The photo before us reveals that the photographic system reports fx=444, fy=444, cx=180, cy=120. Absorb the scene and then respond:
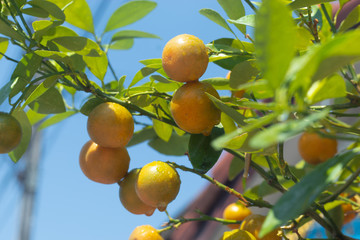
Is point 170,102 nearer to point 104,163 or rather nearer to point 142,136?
point 104,163

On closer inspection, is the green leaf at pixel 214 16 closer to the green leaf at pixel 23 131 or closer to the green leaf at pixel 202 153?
the green leaf at pixel 202 153

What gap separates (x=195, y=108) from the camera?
515 mm

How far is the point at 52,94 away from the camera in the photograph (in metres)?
0.66

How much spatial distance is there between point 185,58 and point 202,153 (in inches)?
5.6

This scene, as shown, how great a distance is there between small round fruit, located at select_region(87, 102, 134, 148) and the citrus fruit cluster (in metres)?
0.08

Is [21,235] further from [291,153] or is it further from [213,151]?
[213,151]

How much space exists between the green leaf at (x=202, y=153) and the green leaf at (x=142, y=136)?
22 centimetres

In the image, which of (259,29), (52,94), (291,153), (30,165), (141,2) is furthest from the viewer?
(30,165)

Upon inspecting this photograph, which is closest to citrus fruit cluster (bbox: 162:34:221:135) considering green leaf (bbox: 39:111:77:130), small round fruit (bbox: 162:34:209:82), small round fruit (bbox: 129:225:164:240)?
small round fruit (bbox: 162:34:209:82)

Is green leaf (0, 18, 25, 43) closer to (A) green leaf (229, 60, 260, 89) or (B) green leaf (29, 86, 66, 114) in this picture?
(B) green leaf (29, 86, 66, 114)

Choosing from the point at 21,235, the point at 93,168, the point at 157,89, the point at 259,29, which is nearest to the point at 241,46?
the point at 157,89

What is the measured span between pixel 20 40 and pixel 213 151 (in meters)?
0.29

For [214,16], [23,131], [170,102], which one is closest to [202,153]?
[170,102]

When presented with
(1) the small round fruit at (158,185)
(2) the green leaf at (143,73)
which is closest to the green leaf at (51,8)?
(2) the green leaf at (143,73)
